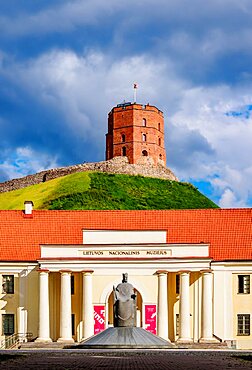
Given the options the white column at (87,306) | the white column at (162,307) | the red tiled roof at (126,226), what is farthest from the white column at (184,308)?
the white column at (87,306)

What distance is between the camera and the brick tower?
134 m

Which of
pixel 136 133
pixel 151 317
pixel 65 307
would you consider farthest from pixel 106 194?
pixel 65 307

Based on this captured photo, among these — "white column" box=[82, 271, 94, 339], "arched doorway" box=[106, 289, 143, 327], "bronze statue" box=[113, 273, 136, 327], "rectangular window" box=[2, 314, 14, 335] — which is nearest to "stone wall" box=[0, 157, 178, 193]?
"arched doorway" box=[106, 289, 143, 327]

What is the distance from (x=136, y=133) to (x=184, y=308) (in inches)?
3025

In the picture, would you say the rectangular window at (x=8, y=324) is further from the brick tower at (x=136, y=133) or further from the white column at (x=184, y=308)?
the brick tower at (x=136, y=133)

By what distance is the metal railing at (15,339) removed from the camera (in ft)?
190

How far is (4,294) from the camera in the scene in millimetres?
60500

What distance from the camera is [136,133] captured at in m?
134

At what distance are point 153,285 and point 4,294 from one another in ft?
33.1

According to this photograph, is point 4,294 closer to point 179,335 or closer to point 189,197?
point 179,335

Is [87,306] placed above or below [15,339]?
above

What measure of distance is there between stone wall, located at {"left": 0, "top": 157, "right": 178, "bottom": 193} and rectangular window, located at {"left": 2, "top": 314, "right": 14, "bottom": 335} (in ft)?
235

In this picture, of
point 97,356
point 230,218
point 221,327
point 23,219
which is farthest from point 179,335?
point 97,356

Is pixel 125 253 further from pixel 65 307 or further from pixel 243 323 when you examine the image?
pixel 243 323
